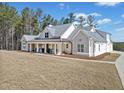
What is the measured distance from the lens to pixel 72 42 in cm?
1500

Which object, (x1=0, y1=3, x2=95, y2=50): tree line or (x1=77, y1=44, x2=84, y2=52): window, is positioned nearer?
(x1=0, y1=3, x2=95, y2=50): tree line

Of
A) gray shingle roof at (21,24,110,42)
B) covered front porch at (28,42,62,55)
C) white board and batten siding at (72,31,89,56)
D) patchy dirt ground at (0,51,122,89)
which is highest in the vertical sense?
gray shingle roof at (21,24,110,42)

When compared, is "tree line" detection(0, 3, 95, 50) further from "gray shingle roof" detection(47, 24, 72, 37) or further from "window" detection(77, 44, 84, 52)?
"gray shingle roof" detection(47, 24, 72, 37)

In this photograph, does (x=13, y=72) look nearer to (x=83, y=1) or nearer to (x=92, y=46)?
(x=83, y=1)

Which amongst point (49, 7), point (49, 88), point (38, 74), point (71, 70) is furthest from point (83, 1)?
point (49, 88)

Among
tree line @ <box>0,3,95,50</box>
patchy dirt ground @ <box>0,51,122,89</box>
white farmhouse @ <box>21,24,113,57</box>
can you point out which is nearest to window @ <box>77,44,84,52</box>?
white farmhouse @ <box>21,24,113,57</box>

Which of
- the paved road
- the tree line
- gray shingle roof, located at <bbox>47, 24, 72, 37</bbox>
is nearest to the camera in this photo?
the paved road

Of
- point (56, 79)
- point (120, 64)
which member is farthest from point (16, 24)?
point (120, 64)

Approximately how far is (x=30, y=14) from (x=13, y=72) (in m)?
5.25

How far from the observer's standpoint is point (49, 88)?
620cm

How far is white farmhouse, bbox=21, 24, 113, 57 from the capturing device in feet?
40.9

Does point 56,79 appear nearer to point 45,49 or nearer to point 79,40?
point 45,49

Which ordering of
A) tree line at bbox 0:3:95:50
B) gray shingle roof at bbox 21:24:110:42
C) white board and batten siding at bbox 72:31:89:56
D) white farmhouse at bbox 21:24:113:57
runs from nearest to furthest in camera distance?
tree line at bbox 0:3:95:50
white farmhouse at bbox 21:24:113:57
gray shingle roof at bbox 21:24:110:42
white board and batten siding at bbox 72:31:89:56

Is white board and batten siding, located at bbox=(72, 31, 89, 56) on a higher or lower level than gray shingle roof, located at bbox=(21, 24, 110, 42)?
lower
